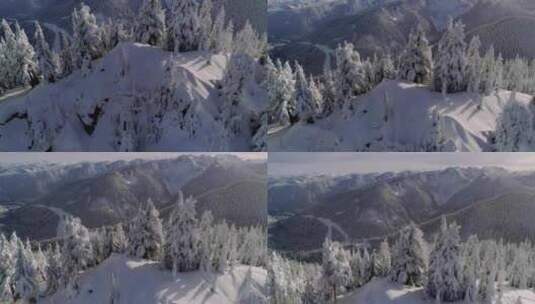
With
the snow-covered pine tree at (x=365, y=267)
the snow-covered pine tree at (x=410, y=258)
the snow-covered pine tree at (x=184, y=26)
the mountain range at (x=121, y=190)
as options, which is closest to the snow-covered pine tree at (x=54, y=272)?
the mountain range at (x=121, y=190)

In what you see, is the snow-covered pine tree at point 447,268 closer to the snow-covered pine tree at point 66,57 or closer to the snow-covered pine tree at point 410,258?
the snow-covered pine tree at point 410,258

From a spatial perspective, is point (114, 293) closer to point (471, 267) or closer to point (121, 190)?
point (121, 190)

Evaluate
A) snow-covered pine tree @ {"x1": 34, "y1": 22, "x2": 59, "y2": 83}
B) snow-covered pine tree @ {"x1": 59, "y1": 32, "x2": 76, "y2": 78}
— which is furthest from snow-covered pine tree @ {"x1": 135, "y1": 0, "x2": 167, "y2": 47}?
snow-covered pine tree @ {"x1": 34, "y1": 22, "x2": 59, "y2": 83}

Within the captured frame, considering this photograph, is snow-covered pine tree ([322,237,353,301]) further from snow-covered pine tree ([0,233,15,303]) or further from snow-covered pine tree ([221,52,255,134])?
snow-covered pine tree ([0,233,15,303])

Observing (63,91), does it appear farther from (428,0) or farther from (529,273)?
(529,273)

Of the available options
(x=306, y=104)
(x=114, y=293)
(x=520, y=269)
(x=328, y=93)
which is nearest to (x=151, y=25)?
(x=306, y=104)
